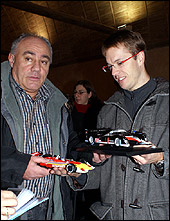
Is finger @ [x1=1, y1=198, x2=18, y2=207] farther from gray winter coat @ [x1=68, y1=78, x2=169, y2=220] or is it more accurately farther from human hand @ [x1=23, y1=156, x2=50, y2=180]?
gray winter coat @ [x1=68, y1=78, x2=169, y2=220]

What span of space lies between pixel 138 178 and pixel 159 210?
270 millimetres

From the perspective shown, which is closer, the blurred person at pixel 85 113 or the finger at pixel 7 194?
the finger at pixel 7 194

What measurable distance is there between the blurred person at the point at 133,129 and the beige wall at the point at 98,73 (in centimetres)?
819

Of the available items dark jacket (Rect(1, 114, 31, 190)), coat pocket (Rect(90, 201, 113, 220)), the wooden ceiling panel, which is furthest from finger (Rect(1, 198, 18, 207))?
the wooden ceiling panel

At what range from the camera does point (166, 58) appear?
10148 millimetres

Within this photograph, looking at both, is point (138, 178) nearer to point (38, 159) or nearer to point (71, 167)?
point (71, 167)

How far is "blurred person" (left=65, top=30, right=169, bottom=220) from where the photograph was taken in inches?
74.7

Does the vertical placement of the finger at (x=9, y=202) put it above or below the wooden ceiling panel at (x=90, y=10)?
below

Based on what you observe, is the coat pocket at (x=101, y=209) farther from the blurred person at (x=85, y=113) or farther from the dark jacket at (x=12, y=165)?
the blurred person at (x=85, y=113)

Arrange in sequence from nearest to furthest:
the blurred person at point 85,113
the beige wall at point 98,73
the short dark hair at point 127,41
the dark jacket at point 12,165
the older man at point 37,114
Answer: the dark jacket at point 12,165 < the older man at point 37,114 < the short dark hair at point 127,41 < the blurred person at point 85,113 < the beige wall at point 98,73

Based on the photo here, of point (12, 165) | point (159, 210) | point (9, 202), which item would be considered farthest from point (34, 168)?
point (159, 210)

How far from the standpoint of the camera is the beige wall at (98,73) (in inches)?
403

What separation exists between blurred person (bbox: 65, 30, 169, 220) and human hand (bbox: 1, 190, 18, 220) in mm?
813

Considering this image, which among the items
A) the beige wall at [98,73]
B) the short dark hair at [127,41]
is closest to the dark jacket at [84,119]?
the short dark hair at [127,41]
